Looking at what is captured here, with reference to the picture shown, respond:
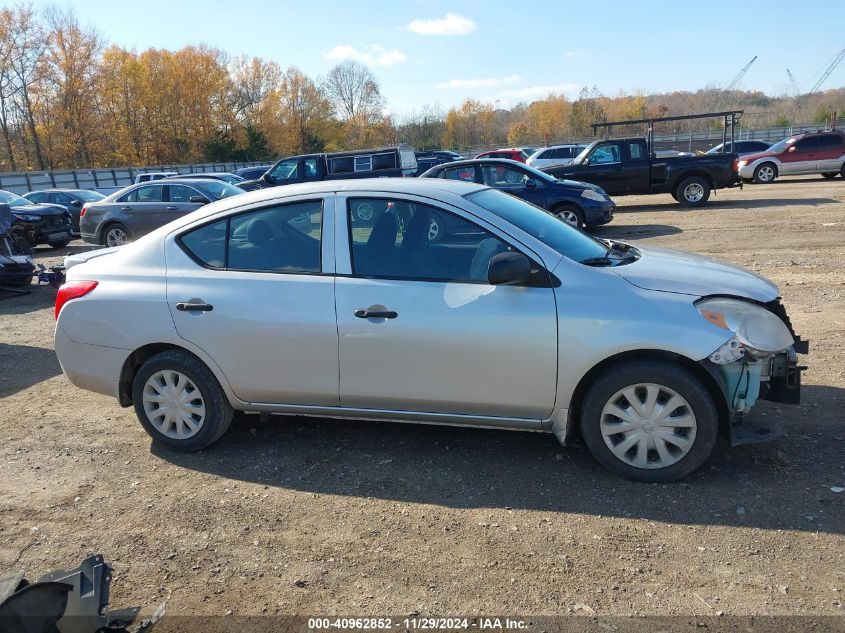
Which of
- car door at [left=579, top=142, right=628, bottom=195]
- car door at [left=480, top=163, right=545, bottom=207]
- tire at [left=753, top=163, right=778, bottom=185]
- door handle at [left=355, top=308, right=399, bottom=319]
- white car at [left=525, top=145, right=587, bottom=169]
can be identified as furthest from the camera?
white car at [left=525, top=145, right=587, bottom=169]

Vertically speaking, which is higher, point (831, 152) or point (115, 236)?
point (831, 152)

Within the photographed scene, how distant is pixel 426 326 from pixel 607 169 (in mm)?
14940

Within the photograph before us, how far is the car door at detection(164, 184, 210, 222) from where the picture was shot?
15062 mm

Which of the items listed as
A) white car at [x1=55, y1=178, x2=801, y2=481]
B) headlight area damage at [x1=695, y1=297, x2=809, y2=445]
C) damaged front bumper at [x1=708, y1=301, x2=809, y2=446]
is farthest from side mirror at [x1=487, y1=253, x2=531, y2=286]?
damaged front bumper at [x1=708, y1=301, x2=809, y2=446]

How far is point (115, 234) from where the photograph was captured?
50.1 ft

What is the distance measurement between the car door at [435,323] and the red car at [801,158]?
924 inches

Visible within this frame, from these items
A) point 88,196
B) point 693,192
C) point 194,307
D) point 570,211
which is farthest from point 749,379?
point 88,196

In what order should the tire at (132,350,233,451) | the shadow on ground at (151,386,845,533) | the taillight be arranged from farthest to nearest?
the taillight
the tire at (132,350,233,451)
the shadow on ground at (151,386,845,533)

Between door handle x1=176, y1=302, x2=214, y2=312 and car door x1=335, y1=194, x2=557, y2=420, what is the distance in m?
0.89

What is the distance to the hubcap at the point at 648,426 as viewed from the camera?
12.2 ft

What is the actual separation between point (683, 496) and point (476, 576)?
134 cm

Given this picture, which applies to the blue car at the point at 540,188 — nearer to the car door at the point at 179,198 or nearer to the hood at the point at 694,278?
the car door at the point at 179,198

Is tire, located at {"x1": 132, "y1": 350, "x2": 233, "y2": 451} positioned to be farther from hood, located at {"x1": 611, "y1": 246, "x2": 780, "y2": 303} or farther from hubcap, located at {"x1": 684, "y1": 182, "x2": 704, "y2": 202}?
hubcap, located at {"x1": 684, "y1": 182, "x2": 704, "y2": 202}

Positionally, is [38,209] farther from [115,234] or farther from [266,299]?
[266,299]
